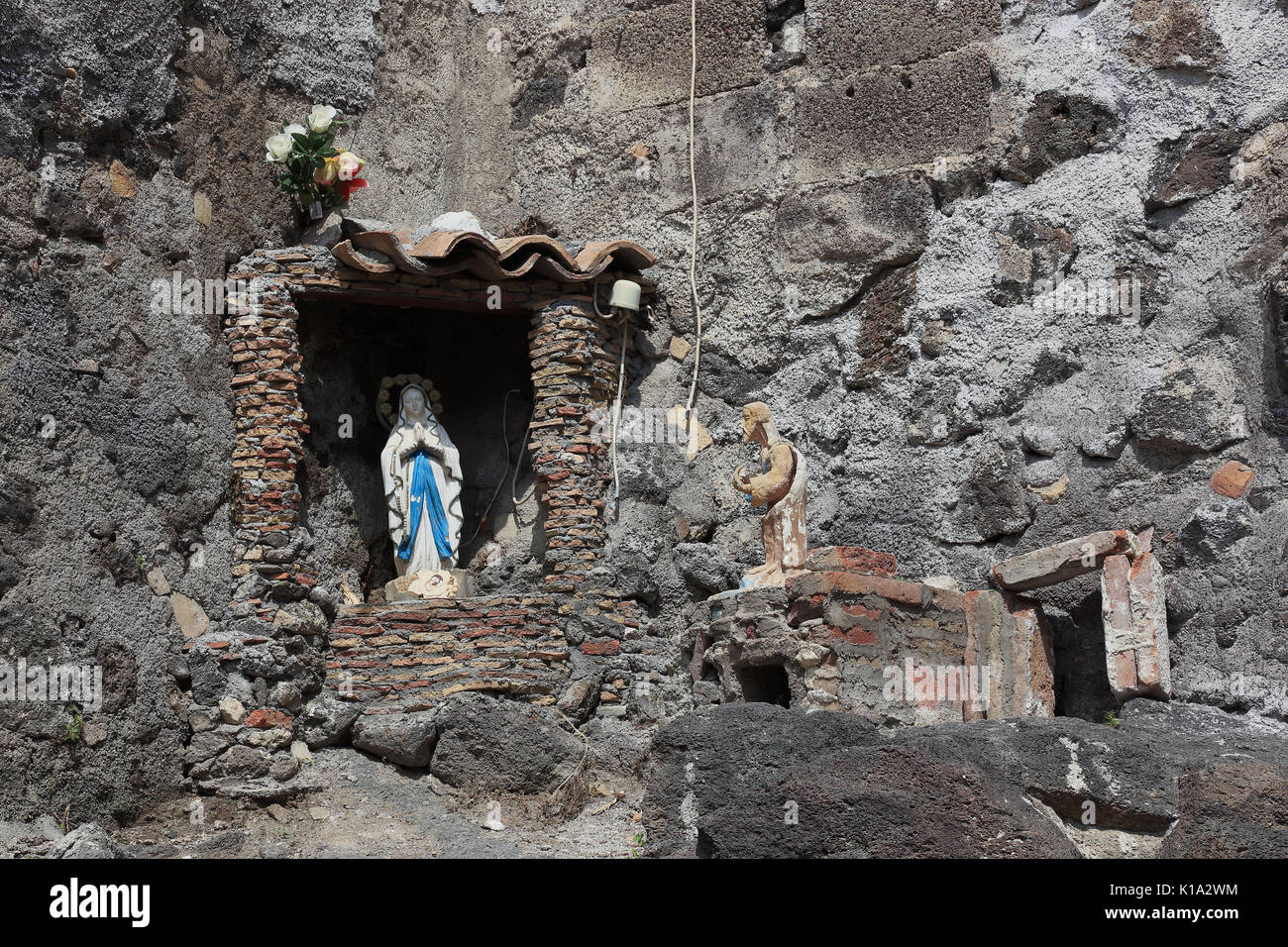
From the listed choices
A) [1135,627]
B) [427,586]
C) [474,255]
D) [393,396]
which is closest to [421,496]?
[427,586]

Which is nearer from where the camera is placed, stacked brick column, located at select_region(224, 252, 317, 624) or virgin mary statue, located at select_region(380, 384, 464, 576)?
stacked brick column, located at select_region(224, 252, 317, 624)

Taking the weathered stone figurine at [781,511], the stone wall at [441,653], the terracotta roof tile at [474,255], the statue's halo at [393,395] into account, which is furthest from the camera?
the statue's halo at [393,395]

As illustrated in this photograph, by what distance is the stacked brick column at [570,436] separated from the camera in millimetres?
8742

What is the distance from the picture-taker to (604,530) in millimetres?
8938

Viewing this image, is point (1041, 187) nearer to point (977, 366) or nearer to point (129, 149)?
point (977, 366)

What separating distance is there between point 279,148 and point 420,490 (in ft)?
6.82

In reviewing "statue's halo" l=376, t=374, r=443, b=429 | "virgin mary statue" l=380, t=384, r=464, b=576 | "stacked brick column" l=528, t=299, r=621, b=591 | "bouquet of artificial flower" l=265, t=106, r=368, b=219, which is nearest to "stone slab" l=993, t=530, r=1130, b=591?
"stacked brick column" l=528, t=299, r=621, b=591

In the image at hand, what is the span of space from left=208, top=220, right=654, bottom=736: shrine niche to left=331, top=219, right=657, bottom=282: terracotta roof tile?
→ 0.04 feet

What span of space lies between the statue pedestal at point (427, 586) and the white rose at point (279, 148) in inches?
96.8

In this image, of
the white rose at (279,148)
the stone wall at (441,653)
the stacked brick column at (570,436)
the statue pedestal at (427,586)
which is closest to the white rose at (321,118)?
the white rose at (279,148)

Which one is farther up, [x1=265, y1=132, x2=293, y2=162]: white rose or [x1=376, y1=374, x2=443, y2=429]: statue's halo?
[x1=265, y1=132, x2=293, y2=162]: white rose

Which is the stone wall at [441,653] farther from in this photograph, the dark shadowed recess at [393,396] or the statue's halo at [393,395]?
the statue's halo at [393,395]

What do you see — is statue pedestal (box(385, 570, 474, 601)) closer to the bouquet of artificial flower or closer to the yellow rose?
the bouquet of artificial flower

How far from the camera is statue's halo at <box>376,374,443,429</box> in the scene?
9.02 m
